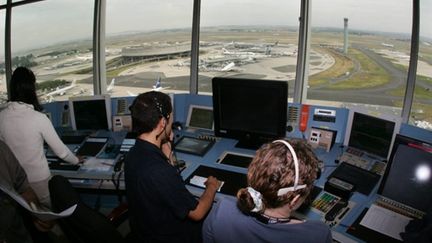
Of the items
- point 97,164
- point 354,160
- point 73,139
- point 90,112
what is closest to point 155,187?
point 97,164

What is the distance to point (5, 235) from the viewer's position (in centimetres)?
154

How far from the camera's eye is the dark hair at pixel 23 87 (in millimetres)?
2242

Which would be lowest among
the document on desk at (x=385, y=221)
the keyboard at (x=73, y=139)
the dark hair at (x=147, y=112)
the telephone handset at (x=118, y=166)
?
the document on desk at (x=385, y=221)

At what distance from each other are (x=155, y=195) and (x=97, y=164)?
114 centimetres

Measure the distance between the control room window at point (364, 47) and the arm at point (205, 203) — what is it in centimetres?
125

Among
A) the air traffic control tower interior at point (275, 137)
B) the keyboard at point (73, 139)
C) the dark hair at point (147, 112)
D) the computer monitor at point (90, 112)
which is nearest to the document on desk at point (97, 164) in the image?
the air traffic control tower interior at point (275, 137)

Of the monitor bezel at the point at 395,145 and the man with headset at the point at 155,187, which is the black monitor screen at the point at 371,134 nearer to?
the monitor bezel at the point at 395,145

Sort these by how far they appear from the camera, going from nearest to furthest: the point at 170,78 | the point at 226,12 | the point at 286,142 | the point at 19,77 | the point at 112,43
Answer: the point at 286,142 → the point at 19,77 → the point at 226,12 → the point at 112,43 → the point at 170,78

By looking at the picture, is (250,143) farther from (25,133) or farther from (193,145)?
(25,133)

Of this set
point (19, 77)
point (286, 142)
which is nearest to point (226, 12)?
point (19, 77)

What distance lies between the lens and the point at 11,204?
5.13ft

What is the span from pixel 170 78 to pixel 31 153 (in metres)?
3.14

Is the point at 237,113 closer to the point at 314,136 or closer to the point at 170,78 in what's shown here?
the point at 314,136

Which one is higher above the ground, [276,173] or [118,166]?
[276,173]
